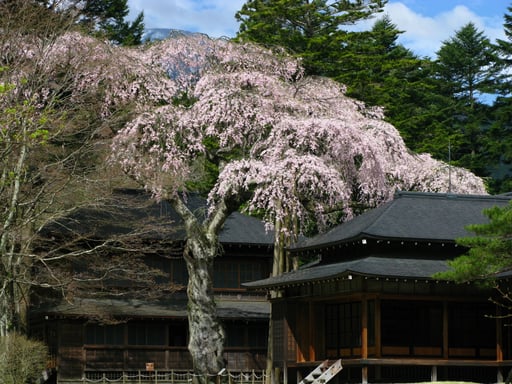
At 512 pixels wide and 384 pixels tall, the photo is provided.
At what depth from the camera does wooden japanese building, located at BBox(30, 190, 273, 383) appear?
138ft

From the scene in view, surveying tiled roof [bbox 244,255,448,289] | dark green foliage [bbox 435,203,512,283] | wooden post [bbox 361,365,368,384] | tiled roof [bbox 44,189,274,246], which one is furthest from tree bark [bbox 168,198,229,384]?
dark green foliage [bbox 435,203,512,283]

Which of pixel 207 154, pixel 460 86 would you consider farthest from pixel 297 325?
pixel 460 86

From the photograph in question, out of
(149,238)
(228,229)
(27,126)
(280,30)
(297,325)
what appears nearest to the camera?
(27,126)

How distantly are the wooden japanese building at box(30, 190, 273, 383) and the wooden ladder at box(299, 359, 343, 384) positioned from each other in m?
8.65

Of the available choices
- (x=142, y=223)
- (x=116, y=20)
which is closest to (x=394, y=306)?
(x=142, y=223)

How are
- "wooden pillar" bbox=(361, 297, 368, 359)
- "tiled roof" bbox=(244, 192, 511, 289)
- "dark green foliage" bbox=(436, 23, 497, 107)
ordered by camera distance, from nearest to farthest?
"wooden pillar" bbox=(361, 297, 368, 359) → "tiled roof" bbox=(244, 192, 511, 289) → "dark green foliage" bbox=(436, 23, 497, 107)

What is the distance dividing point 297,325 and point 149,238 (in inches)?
378

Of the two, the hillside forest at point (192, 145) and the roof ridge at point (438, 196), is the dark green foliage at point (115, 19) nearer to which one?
the hillside forest at point (192, 145)

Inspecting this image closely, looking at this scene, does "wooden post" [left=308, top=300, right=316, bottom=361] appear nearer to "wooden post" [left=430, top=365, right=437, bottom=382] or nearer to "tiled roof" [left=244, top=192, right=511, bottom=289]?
"tiled roof" [left=244, top=192, right=511, bottom=289]

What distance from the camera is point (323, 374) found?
33.9 metres

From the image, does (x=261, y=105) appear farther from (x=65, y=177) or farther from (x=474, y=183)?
(x=474, y=183)

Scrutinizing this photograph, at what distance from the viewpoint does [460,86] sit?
7044cm

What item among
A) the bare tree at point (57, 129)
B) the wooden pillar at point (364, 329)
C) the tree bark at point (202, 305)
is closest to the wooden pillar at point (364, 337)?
the wooden pillar at point (364, 329)

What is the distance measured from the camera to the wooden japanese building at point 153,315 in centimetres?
4216
